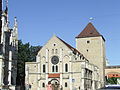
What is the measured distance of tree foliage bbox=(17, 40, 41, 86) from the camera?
70312 millimetres

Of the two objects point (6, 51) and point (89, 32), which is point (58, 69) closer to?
point (6, 51)

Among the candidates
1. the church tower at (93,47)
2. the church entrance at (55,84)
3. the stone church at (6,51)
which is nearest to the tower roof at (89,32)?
the church tower at (93,47)

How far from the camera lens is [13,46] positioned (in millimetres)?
53188

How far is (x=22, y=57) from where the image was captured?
72000 millimetres

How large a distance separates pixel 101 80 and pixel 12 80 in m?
36.2

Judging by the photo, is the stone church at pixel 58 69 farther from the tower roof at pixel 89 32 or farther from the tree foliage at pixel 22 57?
the tower roof at pixel 89 32

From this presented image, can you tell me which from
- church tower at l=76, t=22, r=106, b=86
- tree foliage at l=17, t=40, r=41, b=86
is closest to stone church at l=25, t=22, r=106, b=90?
tree foliage at l=17, t=40, r=41, b=86

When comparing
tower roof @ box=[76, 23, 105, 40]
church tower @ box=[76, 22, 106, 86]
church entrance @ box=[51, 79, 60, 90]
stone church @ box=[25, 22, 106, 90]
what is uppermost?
tower roof @ box=[76, 23, 105, 40]

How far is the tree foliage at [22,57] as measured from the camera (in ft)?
231

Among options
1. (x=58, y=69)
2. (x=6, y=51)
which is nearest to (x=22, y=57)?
(x=58, y=69)

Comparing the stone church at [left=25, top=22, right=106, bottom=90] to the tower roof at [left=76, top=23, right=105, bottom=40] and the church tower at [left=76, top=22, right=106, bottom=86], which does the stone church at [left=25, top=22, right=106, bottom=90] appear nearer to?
the church tower at [left=76, top=22, right=106, bottom=86]

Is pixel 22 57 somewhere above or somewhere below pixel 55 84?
above

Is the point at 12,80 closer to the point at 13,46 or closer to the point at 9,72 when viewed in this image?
the point at 9,72

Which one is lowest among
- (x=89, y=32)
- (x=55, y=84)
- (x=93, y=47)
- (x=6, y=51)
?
(x=55, y=84)
